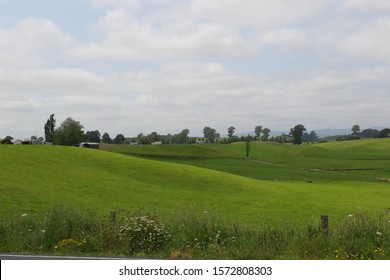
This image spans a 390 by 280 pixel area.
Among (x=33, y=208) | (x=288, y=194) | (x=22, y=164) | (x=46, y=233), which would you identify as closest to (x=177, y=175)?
(x=288, y=194)

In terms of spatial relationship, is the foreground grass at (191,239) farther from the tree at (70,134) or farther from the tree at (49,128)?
the tree at (49,128)

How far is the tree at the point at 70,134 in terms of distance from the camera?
160 metres

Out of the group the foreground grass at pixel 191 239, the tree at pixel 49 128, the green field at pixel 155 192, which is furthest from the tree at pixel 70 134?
the foreground grass at pixel 191 239

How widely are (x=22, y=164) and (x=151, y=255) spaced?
45.9 metres

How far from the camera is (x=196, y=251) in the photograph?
14000 mm

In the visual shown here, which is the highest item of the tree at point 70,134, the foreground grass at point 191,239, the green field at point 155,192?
the tree at point 70,134

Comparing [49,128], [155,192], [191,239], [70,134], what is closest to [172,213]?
[191,239]

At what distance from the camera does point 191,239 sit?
51.4 ft

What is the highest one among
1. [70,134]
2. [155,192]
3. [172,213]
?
[70,134]

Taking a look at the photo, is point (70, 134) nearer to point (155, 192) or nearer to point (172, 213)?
point (155, 192)

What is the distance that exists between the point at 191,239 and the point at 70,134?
15287 centimetres

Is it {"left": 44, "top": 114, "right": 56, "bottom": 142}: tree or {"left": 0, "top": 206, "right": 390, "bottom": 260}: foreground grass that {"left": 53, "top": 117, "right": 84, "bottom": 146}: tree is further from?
{"left": 0, "top": 206, "right": 390, "bottom": 260}: foreground grass

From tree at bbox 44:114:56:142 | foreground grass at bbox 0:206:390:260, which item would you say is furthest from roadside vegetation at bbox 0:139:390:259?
tree at bbox 44:114:56:142

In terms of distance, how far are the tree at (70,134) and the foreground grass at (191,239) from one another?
148m
